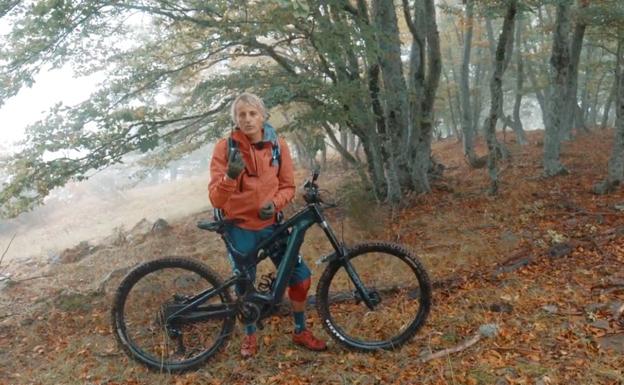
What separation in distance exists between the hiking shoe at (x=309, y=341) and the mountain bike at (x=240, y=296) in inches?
6.7

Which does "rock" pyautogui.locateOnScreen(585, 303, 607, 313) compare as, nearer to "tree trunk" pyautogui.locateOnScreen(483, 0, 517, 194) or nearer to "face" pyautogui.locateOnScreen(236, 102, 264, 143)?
"face" pyautogui.locateOnScreen(236, 102, 264, 143)

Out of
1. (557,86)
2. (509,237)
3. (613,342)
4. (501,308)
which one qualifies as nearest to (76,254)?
(509,237)

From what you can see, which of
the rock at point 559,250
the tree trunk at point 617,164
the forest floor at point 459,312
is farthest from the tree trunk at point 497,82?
the rock at point 559,250

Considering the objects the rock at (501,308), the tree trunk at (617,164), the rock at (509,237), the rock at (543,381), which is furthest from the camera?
the tree trunk at (617,164)

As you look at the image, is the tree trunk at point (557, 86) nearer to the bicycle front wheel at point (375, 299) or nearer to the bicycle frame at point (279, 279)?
the bicycle front wheel at point (375, 299)

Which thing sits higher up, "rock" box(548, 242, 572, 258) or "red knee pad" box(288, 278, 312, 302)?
"red knee pad" box(288, 278, 312, 302)

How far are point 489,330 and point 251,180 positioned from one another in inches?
103

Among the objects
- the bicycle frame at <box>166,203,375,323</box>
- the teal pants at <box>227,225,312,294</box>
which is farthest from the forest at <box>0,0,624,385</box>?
the teal pants at <box>227,225,312,294</box>

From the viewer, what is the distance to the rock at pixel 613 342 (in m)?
3.80

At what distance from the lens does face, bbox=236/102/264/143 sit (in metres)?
3.94

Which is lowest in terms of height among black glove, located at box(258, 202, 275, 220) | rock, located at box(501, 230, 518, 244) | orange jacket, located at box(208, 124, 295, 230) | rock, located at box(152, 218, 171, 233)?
rock, located at box(152, 218, 171, 233)

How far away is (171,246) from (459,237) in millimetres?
6756

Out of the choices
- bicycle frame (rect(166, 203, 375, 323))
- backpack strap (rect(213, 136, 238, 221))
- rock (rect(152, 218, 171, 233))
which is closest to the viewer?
backpack strap (rect(213, 136, 238, 221))

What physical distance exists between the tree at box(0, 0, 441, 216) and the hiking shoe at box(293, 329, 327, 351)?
433cm
